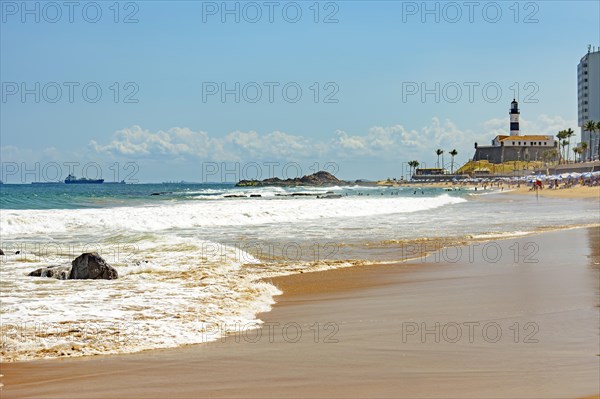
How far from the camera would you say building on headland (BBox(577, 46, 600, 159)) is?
149 meters

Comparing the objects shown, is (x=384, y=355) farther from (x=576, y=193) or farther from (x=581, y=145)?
(x=581, y=145)

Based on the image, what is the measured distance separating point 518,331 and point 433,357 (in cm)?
132

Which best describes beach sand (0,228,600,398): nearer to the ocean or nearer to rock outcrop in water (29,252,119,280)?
the ocean

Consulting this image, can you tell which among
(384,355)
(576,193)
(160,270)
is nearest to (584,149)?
(576,193)

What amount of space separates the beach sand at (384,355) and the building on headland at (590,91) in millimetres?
148714

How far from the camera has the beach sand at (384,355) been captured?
505cm

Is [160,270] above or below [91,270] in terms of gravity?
below

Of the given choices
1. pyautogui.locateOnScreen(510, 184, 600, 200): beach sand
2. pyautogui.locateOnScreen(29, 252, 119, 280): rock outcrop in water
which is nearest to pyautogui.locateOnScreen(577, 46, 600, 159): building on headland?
pyautogui.locateOnScreen(510, 184, 600, 200): beach sand

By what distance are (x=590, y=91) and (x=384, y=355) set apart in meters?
163

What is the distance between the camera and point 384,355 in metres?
5.97

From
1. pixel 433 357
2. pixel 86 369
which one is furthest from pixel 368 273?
pixel 86 369

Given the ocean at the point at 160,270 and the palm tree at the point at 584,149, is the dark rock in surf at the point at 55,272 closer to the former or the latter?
the ocean at the point at 160,270

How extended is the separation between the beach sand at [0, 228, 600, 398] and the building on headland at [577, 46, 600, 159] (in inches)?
5855

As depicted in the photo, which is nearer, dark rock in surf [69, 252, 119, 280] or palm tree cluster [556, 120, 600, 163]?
dark rock in surf [69, 252, 119, 280]
